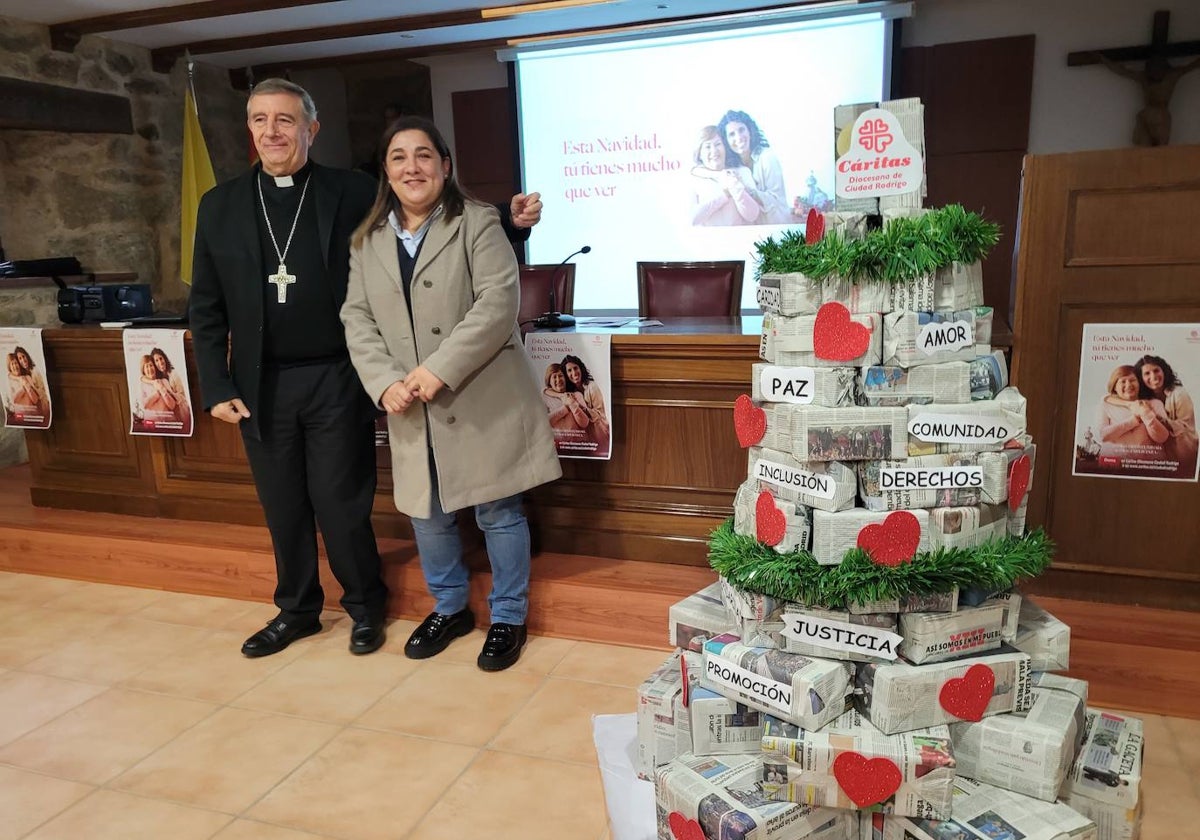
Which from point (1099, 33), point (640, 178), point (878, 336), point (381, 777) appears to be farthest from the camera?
point (640, 178)

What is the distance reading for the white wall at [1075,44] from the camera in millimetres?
4652

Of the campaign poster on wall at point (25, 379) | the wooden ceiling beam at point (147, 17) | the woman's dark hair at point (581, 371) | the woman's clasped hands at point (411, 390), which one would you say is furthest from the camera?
the wooden ceiling beam at point (147, 17)

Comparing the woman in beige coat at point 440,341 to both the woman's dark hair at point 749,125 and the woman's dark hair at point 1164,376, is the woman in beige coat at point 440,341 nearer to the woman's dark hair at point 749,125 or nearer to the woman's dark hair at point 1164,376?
the woman's dark hair at point 1164,376

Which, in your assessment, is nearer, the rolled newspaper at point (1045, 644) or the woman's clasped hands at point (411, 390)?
the rolled newspaper at point (1045, 644)

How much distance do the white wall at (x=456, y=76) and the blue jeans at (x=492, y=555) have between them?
14.1ft

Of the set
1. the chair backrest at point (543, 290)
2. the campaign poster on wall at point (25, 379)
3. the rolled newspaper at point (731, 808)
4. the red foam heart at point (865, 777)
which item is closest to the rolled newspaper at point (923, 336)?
the red foam heart at point (865, 777)

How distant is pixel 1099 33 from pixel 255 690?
17.2ft

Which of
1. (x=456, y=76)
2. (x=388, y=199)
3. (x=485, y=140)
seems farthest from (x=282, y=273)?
(x=456, y=76)

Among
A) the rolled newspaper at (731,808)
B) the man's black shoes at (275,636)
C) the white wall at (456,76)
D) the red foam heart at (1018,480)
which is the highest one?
the white wall at (456,76)

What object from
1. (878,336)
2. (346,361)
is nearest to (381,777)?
(346,361)

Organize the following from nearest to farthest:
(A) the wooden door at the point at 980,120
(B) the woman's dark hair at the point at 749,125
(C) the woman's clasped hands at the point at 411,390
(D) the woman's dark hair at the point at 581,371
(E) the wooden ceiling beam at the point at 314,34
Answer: (C) the woman's clasped hands at the point at 411,390
(D) the woman's dark hair at the point at 581,371
(A) the wooden door at the point at 980,120
(E) the wooden ceiling beam at the point at 314,34
(B) the woman's dark hair at the point at 749,125

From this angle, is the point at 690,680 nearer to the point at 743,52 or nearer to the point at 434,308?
the point at 434,308

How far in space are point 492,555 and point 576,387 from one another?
55cm

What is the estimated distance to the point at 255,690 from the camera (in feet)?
7.59
